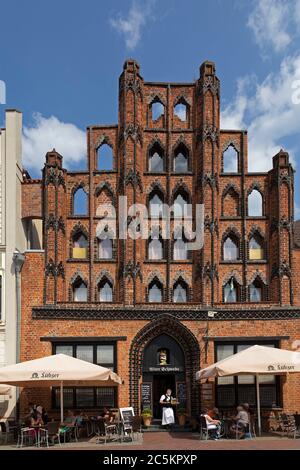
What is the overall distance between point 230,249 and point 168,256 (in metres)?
2.45

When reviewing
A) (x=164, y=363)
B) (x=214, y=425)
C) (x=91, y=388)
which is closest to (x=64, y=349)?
(x=91, y=388)

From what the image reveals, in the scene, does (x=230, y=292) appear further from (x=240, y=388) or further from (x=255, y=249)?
(x=240, y=388)

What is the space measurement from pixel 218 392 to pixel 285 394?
242 cm

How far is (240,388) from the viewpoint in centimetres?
2653

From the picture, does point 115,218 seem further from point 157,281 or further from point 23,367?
point 23,367

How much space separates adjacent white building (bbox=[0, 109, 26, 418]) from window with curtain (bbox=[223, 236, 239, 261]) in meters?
7.70

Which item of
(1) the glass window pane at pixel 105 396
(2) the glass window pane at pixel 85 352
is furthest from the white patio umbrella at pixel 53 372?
(1) the glass window pane at pixel 105 396

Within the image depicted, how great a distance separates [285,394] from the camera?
26.2 meters

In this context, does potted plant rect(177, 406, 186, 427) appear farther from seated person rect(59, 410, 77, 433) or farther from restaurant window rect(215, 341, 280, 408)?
seated person rect(59, 410, 77, 433)

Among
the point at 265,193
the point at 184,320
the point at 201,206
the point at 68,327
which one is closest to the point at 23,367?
the point at 68,327

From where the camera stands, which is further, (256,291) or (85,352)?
(256,291)

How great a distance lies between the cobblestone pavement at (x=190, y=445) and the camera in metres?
19.6

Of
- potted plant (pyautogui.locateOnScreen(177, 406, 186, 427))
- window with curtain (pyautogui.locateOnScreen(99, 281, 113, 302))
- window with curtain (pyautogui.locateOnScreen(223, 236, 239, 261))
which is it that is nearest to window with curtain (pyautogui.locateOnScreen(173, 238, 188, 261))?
window with curtain (pyautogui.locateOnScreen(223, 236, 239, 261))
